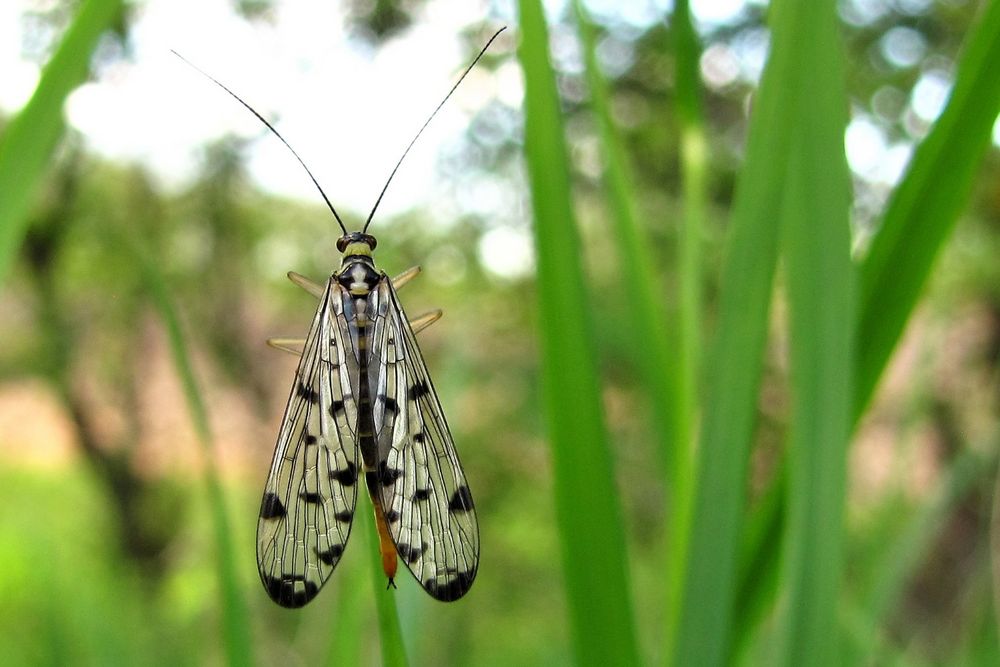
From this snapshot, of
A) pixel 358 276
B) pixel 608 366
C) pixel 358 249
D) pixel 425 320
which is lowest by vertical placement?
pixel 425 320

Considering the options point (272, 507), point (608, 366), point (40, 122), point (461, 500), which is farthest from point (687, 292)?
point (608, 366)

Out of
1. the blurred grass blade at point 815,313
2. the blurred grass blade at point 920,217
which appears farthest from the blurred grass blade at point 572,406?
the blurred grass blade at point 920,217

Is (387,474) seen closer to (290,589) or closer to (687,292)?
(290,589)

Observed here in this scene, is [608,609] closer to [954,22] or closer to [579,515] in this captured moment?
[579,515]

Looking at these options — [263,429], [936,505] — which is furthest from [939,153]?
[263,429]

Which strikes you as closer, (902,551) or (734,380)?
(734,380)

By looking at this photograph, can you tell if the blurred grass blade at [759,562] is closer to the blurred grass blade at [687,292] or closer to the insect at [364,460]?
the blurred grass blade at [687,292]
